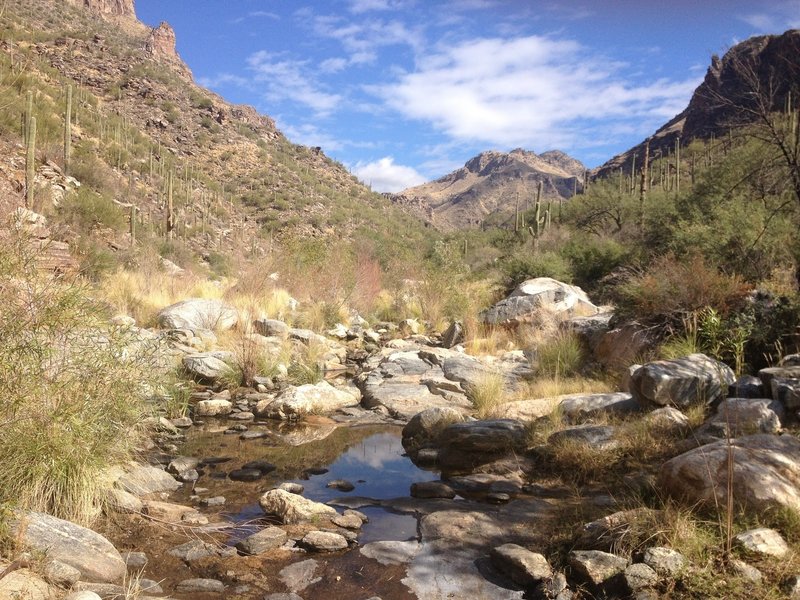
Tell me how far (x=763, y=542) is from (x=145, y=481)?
14.7 feet

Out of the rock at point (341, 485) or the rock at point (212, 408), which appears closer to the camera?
the rock at point (341, 485)

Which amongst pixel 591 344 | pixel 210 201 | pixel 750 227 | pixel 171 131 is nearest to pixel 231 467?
pixel 591 344

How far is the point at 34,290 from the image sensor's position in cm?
368

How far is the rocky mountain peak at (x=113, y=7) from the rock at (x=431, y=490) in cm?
8933

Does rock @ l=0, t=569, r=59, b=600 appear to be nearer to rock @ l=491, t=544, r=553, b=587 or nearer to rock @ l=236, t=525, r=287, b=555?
rock @ l=236, t=525, r=287, b=555

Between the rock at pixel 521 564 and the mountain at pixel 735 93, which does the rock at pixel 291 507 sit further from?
the mountain at pixel 735 93

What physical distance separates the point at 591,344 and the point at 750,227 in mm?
4473

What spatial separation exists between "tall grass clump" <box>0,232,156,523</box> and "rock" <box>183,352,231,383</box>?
15.6ft

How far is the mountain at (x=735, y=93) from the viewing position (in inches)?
308

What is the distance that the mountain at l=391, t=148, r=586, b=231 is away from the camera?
95.2 meters

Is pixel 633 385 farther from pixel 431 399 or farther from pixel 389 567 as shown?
pixel 389 567

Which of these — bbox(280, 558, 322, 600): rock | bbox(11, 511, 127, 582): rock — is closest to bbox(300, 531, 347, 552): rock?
bbox(280, 558, 322, 600): rock

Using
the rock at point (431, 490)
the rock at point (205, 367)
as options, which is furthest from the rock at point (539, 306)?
the rock at point (431, 490)

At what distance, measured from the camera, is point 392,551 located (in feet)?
13.6
